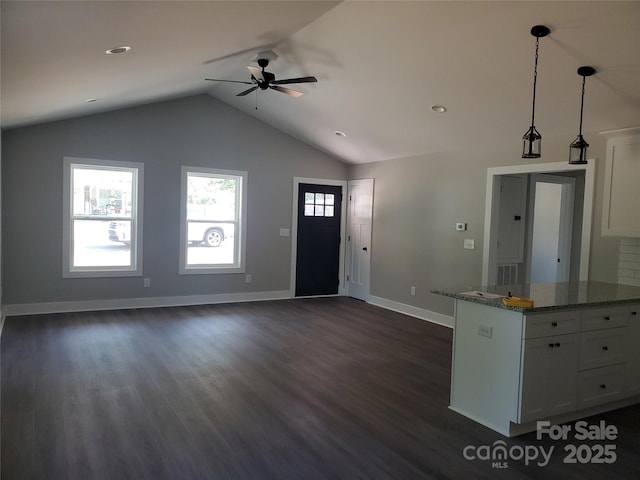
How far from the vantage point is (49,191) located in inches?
246

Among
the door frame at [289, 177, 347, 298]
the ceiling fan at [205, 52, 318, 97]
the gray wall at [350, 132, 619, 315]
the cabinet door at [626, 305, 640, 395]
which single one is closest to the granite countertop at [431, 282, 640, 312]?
the cabinet door at [626, 305, 640, 395]

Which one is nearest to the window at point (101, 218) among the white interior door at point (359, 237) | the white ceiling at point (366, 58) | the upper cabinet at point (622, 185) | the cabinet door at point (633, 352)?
the white ceiling at point (366, 58)

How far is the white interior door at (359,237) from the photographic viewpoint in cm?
798

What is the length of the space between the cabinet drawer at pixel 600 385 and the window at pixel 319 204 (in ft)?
17.9

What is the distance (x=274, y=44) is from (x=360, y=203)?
3842 mm

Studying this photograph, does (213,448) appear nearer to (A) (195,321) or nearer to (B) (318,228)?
(A) (195,321)

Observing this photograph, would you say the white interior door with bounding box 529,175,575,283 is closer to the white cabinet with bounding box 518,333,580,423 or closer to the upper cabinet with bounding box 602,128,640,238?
the upper cabinet with bounding box 602,128,640,238

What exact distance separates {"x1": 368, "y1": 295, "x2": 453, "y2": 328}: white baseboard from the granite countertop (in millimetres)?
2235

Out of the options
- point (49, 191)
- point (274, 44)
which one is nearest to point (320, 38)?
point (274, 44)

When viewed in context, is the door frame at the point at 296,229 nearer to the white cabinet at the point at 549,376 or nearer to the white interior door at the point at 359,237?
the white interior door at the point at 359,237

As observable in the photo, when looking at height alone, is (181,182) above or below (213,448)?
above

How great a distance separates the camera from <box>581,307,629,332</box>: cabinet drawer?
343 cm

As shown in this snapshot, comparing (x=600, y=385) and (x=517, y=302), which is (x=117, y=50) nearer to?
(x=517, y=302)

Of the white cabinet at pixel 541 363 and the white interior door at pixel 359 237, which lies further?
the white interior door at pixel 359 237
